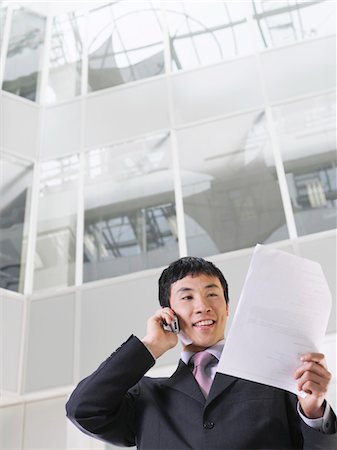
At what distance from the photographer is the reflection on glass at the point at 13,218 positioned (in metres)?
5.74

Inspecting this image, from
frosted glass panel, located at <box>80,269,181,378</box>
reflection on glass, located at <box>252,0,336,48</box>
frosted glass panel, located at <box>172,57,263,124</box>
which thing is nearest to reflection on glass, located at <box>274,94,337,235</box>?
frosted glass panel, located at <box>172,57,263,124</box>

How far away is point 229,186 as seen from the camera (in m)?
5.78

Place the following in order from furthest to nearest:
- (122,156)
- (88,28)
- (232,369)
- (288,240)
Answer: (88,28)
(122,156)
(288,240)
(232,369)

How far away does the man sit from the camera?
1.33m

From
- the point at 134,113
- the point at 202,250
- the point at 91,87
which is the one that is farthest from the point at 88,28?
the point at 202,250

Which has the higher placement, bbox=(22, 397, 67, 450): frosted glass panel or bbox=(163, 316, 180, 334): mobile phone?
bbox=(22, 397, 67, 450): frosted glass panel

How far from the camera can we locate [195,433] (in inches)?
54.5

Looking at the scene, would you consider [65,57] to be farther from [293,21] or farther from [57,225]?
[293,21]

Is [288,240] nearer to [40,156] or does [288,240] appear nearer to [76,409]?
[40,156]

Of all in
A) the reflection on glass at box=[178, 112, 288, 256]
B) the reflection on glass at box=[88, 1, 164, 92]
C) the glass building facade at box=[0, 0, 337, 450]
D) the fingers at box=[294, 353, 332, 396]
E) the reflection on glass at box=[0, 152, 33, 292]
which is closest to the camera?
the fingers at box=[294, 353, 332, 396]

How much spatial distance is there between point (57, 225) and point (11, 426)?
209 centimetres

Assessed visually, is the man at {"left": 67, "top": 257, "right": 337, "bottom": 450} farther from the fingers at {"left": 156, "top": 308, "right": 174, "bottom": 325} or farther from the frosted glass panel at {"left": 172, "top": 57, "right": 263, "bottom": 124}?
the frosted glass panel at {"left": 172, "top": 57, "right": 263, "bottom": 124}

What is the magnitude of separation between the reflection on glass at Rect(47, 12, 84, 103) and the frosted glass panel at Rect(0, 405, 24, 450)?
375 cm

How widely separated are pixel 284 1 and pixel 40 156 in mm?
3464
